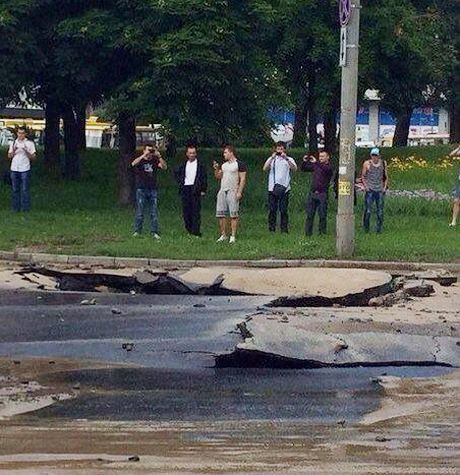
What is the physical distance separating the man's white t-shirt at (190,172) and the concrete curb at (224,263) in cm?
355

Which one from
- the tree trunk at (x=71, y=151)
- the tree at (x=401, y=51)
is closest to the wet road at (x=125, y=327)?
the tree trunk at (x=71, y=151)

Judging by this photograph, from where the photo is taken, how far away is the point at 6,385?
33.7 feet

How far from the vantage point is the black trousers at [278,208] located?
83.7ft

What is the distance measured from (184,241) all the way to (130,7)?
323 inches

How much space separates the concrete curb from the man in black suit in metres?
3.53

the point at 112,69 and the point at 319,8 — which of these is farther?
the point at 319,8

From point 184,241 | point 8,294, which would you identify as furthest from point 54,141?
point 8,294

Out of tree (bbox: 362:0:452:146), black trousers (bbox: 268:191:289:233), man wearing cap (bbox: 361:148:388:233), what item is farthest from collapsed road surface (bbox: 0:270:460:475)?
tree (bbox: 362:0:452:146)

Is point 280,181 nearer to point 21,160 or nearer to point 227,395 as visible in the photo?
point 21,160

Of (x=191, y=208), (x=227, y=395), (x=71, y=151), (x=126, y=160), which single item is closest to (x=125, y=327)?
(x=227, y=395)

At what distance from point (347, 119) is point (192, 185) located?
14.2ft

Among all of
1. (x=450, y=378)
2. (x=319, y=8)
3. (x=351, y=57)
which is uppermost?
(x=319, y=8)

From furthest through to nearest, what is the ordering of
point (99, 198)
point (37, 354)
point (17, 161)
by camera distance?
point (99, 198) → point (17, 161) → point (37, 354)

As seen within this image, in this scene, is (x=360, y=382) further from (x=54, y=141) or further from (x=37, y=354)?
(x=54, y=141)
